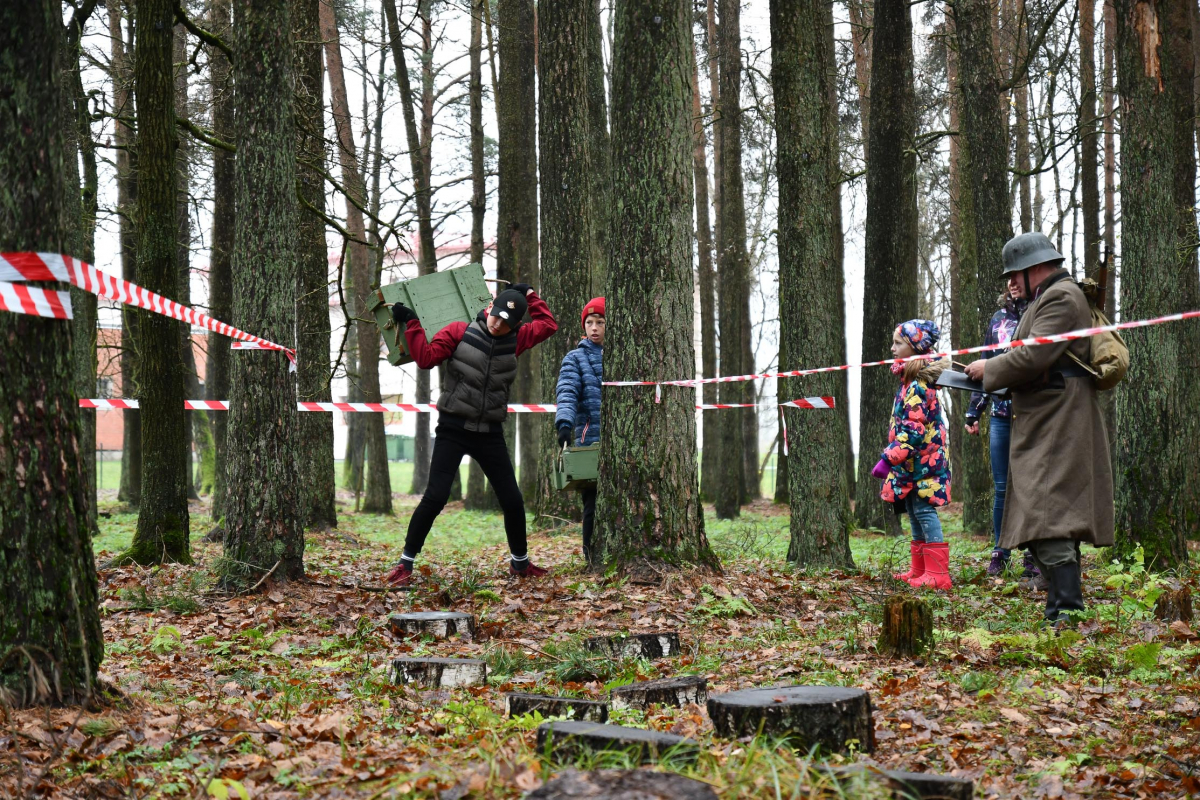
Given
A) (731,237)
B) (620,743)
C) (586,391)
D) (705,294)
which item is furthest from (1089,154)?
(620,743)

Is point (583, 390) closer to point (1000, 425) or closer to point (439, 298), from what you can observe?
point (439, 298)

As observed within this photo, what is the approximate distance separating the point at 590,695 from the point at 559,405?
3908 millimetres

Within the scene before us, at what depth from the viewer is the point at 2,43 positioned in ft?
12.4

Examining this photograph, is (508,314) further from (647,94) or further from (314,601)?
(314,601)

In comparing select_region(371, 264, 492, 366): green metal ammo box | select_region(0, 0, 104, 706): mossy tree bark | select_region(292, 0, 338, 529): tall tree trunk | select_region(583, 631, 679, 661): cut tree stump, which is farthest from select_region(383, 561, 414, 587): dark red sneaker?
select_region(0, 0, 104, 706): mossy tree bark

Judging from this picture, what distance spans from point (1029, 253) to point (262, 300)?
4972 millimetres

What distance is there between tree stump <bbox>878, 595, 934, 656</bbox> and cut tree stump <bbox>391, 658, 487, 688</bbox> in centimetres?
204

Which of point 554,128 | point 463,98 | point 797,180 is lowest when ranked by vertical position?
point 797,180

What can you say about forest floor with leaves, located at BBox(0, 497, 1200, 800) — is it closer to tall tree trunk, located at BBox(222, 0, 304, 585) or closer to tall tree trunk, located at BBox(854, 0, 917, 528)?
tall tree trunk, located at BBox(222, 0, 304, 585)

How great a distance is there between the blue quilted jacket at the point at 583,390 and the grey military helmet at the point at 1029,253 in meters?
3.45

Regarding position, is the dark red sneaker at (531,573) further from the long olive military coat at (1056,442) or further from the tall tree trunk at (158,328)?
the long olive military coat at (1056,442)

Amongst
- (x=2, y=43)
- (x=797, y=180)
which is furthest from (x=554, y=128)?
(x=2, y=43)

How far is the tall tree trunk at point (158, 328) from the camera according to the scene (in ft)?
27.2

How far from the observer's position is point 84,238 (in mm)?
12195
